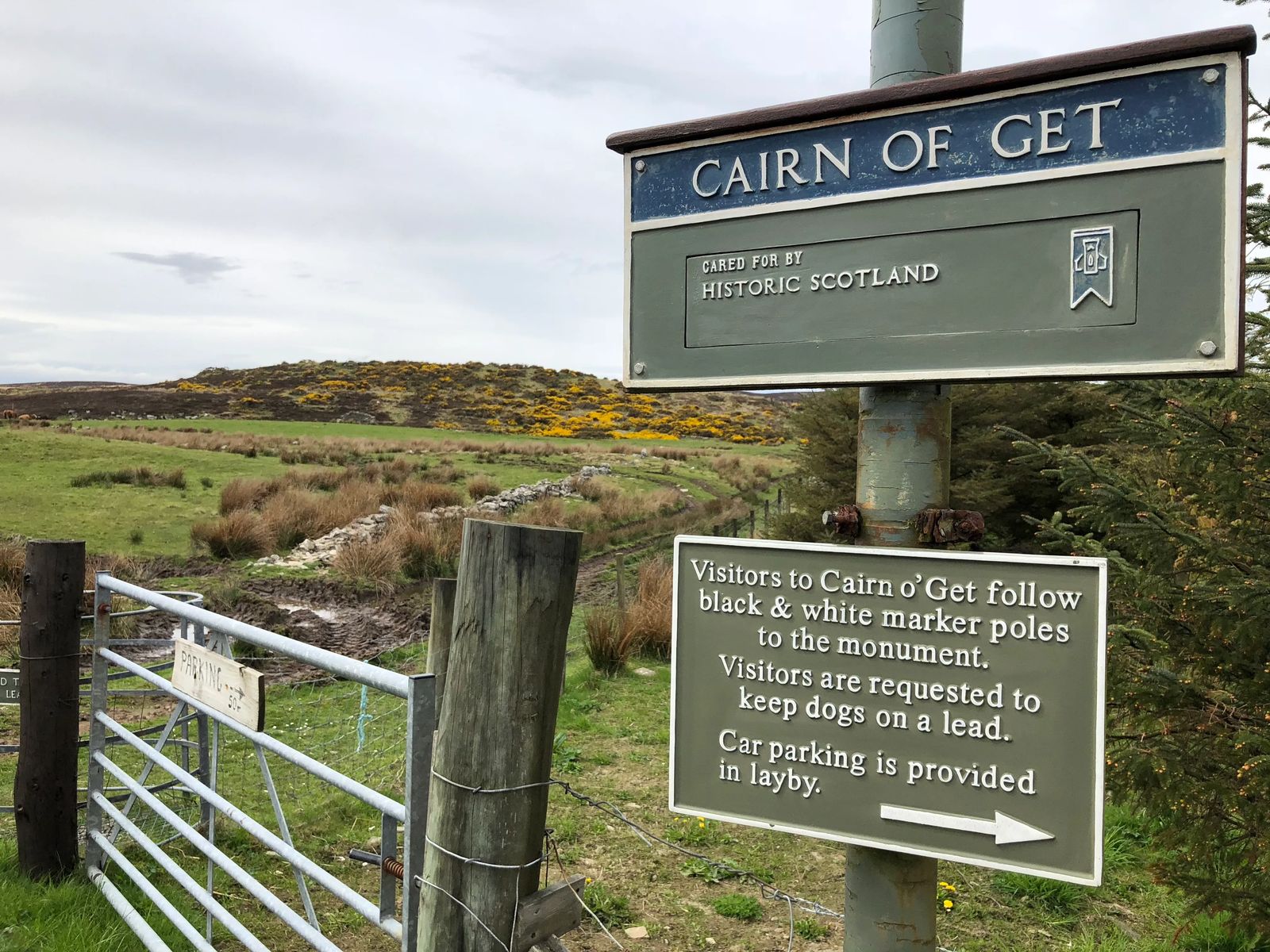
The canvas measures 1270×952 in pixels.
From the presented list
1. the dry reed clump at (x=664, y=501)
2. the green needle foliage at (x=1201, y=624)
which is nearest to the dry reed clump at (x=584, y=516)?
the dry reed clump at (x=664, y=501)

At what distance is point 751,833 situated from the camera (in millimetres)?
5539

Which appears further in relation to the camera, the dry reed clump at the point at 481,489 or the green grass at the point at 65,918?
the dry reed clump at the point at 481,489

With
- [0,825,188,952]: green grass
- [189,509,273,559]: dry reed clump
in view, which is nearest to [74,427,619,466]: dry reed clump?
[189,509,273,559]: dry reed clump

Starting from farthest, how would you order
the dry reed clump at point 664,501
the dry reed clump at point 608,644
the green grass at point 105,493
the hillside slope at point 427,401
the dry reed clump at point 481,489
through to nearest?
the hillside slope at point 427,401, the dry reed clump at point 664,501, the dry reed clump at point 481,489, the green grass at point 105,493, the dry reed clump at point 608,644

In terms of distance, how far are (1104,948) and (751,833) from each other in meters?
2.05

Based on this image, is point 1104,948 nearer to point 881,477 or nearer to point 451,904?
point 881,477

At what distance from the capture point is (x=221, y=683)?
11.2 ft

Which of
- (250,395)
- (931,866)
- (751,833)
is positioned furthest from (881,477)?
(250,395)

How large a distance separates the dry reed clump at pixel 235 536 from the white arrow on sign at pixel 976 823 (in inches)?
560

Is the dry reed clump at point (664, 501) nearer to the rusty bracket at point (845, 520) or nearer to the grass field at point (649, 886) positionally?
the grass field at point (649, 886)

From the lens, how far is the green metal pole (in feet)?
8.36

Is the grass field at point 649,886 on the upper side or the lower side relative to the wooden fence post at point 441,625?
lower

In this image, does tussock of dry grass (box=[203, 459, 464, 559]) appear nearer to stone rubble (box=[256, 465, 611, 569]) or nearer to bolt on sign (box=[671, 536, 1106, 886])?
stone rubble (box=[256, 465, 611, 569])

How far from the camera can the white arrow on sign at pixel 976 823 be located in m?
2.30
